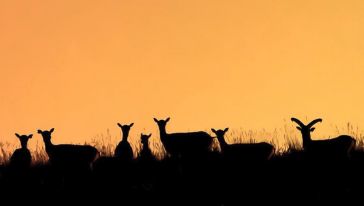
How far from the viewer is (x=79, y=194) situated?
21359 mm

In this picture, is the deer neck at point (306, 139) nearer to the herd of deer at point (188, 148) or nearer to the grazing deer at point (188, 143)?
the herd of deer at point (188, 148)

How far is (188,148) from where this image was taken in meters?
26.8

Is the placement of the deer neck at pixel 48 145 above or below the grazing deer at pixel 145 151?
above

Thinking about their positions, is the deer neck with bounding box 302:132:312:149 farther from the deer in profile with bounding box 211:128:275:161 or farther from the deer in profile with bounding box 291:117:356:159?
the deer in profile with bounding box 211:128:275:161

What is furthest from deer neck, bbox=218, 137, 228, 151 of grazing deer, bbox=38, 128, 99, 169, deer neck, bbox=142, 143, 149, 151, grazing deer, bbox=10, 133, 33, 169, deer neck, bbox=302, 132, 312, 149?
grazing deer, bbox=10, 133, 33, 169

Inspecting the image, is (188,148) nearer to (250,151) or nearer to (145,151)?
(145,151)

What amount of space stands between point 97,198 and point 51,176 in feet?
14.2

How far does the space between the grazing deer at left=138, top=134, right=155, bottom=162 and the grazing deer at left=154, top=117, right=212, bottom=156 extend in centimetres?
52

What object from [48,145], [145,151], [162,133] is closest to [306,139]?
[145,151]

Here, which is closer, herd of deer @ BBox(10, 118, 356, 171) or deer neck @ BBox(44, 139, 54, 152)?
herd of deer @ BBox(10, 118, 356, 171)

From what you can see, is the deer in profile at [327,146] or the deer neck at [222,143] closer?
the deer in profile at [327,146]

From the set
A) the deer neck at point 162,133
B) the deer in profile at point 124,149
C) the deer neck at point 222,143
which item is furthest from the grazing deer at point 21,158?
the deer neck at point 222,143

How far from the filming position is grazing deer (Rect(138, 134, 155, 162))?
86.2 ft

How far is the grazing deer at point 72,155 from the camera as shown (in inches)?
996
